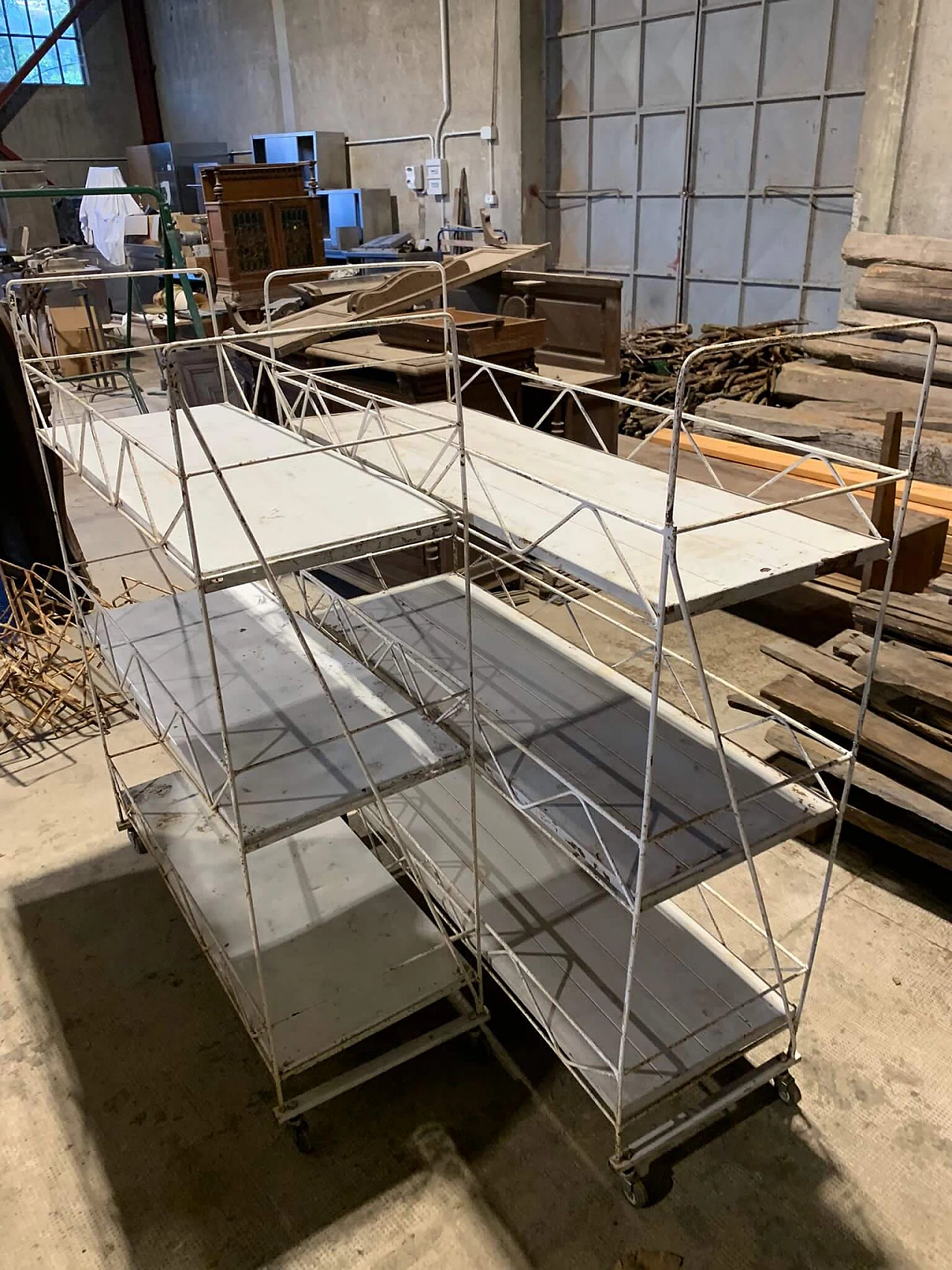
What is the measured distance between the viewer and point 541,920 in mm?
2492

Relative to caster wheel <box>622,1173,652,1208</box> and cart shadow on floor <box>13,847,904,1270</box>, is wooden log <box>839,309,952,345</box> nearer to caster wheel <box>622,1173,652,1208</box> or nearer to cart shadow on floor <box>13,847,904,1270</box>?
cart shadow on floor <box>13,847,904,1270</box>

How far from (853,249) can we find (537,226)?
4.36 m

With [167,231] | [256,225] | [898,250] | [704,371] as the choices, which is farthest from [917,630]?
[256,225]

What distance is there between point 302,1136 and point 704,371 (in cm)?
585

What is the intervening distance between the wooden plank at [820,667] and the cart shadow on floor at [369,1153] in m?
1.50

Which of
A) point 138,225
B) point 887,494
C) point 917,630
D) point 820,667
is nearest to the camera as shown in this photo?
point 917,630

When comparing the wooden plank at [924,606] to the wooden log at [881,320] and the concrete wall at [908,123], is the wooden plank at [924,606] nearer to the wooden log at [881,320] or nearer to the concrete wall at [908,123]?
the wooden log at [881,320]

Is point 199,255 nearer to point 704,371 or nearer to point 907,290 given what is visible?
point 704,371

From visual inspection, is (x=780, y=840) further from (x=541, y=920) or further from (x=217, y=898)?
(x=217, y=898)

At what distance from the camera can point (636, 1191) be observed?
211cm

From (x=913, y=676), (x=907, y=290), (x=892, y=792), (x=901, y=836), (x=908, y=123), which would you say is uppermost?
(x=908, y=123)

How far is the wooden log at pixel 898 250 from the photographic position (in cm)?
539

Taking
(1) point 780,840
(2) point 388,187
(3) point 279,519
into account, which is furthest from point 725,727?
(2) point 388,187

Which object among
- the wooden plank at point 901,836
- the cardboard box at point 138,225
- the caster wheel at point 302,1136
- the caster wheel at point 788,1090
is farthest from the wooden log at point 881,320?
the cardboard box at point 138,225
